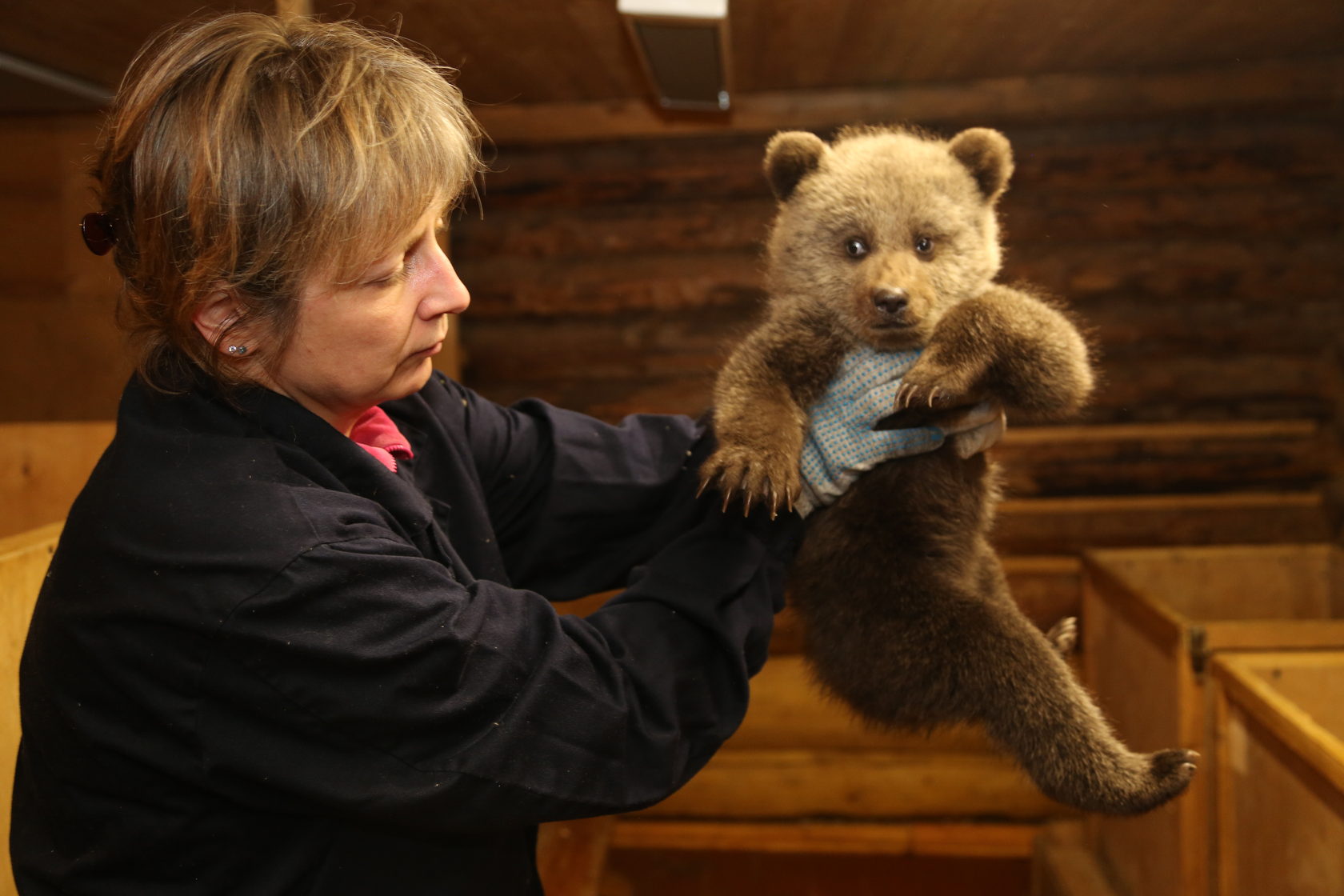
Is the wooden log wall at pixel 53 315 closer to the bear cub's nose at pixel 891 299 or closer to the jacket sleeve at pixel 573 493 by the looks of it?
the jacket sleeve at pixel 573 493

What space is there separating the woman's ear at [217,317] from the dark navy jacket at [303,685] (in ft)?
0.30

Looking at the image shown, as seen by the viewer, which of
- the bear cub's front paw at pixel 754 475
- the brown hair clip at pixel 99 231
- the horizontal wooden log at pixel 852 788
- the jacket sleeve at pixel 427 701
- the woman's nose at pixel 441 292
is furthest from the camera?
the horizontal wooden log at pixel 852 788

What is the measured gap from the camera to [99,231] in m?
1.41

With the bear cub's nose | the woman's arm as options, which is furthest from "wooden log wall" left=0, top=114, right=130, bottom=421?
the bear cub's nose

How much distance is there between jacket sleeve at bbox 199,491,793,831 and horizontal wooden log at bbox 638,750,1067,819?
3770 mm

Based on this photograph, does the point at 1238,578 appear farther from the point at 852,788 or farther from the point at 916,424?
the point at 916,424

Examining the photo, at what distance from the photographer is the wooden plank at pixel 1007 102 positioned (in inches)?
150

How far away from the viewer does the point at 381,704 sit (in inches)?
51.7

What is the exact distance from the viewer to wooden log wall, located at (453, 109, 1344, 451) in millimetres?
4273

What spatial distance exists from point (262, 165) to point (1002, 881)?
4938mm

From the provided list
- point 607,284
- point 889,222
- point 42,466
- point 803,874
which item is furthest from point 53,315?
point 803,874

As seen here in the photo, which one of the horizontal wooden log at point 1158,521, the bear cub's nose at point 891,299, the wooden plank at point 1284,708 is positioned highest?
the horizontal wooden log at point 1158,521

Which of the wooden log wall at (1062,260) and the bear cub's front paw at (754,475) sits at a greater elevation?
the wooden log wall at (1062,260)

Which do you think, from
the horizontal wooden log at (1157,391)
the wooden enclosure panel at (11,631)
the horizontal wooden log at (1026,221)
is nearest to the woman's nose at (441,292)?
the wooden enclosure panel at (11,631)
